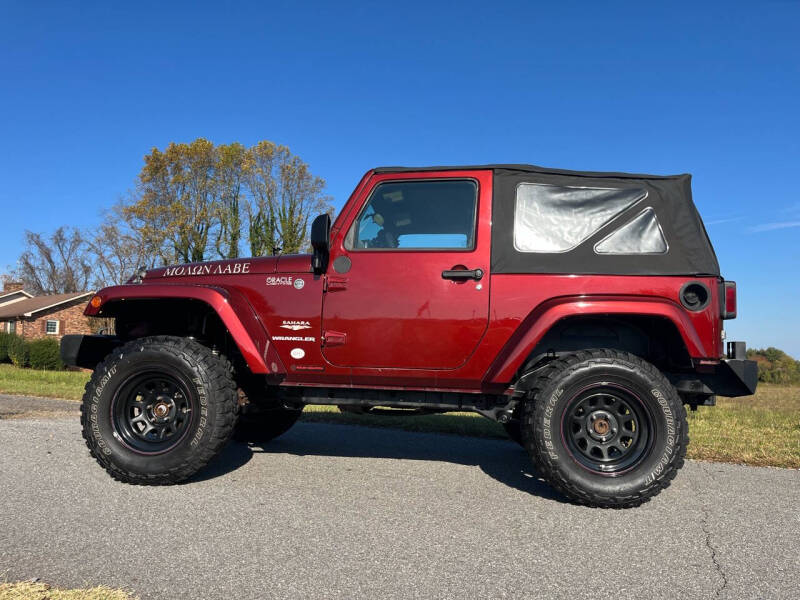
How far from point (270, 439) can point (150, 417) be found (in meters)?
1.44

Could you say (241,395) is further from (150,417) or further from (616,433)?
(616,433)

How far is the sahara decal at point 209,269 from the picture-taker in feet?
13.5

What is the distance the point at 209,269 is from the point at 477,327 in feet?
7.00

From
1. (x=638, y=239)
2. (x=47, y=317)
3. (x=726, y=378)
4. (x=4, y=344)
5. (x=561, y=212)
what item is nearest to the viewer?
(x=726, y=378)

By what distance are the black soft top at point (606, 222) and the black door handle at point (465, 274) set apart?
11 cm

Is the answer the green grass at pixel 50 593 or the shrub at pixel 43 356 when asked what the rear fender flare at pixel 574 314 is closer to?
the green grass at pixel 50 593

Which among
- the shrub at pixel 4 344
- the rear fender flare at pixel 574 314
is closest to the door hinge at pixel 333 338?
the rear fender flare at pixel 574 314

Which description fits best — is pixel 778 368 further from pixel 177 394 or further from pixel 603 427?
pixel 177 394

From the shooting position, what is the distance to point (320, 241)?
3812mm

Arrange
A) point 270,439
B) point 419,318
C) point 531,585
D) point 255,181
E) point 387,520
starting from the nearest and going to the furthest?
point 531,585 → point 387,520 → point 419,318 → point 270,439 → point 255,181

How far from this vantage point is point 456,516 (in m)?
3.09

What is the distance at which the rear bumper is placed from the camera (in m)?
4.18

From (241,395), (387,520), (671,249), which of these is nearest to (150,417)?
(241,395)

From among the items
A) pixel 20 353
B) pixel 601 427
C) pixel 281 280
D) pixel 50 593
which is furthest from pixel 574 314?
pixel 20 353
